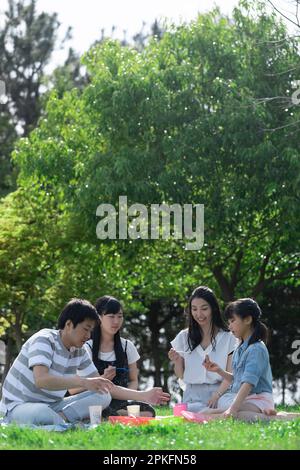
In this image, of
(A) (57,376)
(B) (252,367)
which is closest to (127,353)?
(B) (252,367)

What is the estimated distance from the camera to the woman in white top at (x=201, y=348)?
36.0 feet

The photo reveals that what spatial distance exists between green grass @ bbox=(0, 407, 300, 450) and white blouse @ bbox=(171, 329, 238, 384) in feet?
7.50

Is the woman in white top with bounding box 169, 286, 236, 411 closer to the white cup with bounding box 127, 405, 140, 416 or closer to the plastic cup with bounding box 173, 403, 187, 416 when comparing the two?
the plastic cup with bounding box 173, 403, 187, 416

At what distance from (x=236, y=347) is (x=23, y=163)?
15.4 m

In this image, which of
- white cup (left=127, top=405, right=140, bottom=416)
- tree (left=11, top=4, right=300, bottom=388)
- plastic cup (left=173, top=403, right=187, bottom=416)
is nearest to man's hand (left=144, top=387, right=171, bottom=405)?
white cup (left=127, top=405, right=140, bottom=416)

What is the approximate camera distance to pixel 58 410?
956cm

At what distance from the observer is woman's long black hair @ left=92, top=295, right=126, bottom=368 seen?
1095 cm

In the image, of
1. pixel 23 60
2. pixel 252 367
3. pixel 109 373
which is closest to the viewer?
pixel 252 367

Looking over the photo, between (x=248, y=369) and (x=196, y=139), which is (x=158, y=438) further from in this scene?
(x=196, y=139)

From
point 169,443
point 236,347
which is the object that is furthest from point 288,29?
point 169,443

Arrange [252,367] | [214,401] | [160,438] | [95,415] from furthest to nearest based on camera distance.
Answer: [214,401]
[252,367]
[95,415]
[160,438]

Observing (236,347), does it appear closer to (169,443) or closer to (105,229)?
Result: (169,443)

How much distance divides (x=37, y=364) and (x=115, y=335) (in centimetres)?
228

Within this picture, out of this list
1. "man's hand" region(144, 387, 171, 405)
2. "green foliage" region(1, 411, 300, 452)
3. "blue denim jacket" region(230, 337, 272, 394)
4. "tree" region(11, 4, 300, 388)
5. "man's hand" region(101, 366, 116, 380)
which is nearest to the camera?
"green foliage" region(1, 411, 300, 452)
